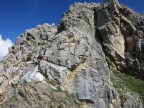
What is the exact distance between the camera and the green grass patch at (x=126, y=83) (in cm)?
3853

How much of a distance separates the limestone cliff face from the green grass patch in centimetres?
147

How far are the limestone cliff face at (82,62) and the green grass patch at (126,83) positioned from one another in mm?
1473

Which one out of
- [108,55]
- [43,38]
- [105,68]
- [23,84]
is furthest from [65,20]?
[43,38]

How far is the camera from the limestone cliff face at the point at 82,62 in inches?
1248

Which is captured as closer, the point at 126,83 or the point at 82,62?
the point at 82,62

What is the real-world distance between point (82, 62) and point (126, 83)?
773 centimetres

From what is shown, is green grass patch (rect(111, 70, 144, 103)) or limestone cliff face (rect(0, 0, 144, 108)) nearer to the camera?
limestone cliff face (rect(0, 0, 144, 108))

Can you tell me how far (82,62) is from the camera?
36438mm

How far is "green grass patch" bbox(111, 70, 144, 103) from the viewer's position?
38531mm

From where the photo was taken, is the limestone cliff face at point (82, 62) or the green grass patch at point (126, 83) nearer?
the limestone cliff face at point (82, 62)

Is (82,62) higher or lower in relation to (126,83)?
higher

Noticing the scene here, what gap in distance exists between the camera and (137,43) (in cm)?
4300

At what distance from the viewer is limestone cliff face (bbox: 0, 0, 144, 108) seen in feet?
104

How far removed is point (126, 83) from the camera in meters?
40.1
